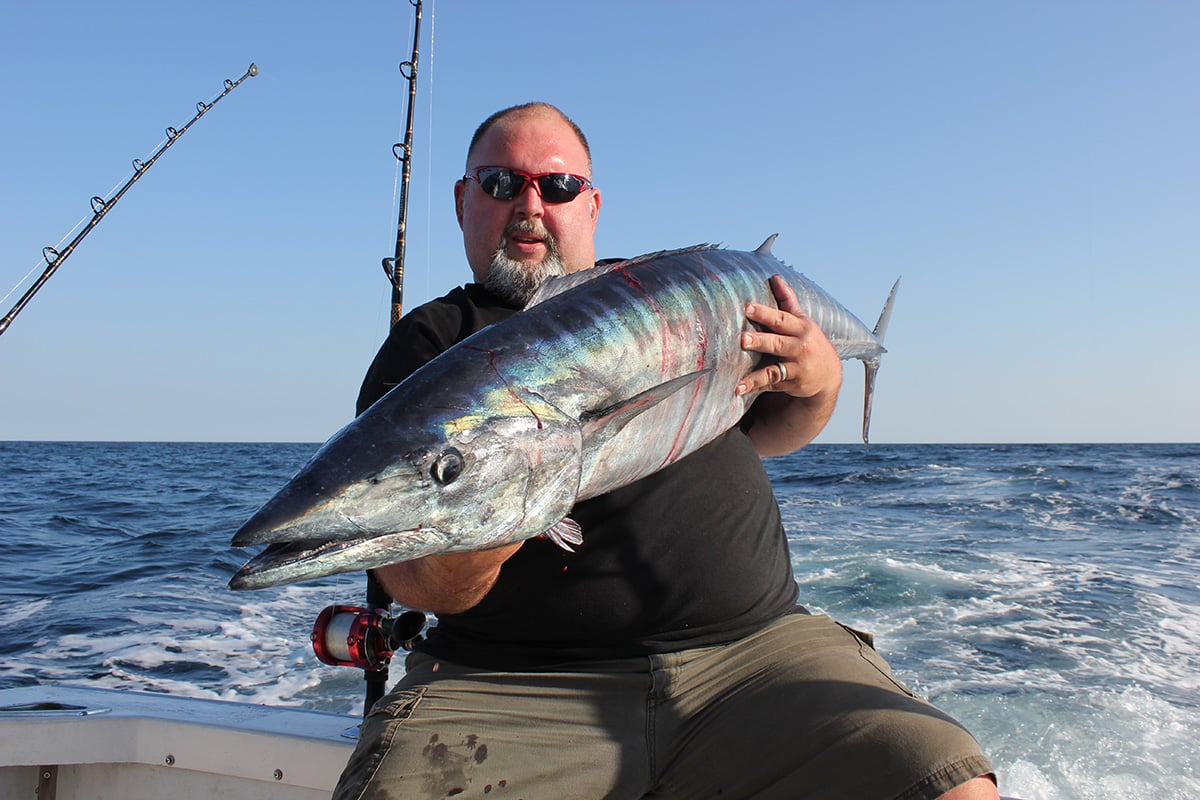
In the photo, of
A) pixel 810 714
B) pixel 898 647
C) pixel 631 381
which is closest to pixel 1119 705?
pixel 898 647

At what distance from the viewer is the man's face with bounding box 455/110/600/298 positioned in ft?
9.10

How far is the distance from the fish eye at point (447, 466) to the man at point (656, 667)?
43 cm

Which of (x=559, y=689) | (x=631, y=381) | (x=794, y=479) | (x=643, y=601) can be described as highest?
(x=631, y=381)

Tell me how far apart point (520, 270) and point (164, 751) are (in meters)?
2.15

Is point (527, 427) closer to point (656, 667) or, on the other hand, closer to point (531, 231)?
point (656, 667)

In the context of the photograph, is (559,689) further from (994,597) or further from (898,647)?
(994,597)

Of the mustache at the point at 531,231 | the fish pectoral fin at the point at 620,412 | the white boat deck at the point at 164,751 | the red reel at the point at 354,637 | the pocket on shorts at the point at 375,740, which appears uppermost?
the mustache at the point at 531,231

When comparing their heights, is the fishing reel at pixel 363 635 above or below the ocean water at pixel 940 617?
above

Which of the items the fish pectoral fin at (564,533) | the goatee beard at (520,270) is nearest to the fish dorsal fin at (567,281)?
the fish pectoral fin at (564,533)

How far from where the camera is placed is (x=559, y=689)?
7.32 ft

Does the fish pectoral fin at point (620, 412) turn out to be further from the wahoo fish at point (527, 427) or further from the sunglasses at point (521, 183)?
the sunglasses at point (521, 183)

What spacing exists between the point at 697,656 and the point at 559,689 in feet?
1.31

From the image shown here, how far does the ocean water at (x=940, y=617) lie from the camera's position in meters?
4.64

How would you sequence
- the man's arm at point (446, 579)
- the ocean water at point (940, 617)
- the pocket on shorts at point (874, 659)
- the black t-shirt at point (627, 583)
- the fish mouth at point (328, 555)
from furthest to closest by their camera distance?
the ocean water at point (940, 617) → the black t-shirt at point (627, 583) → the pocket on shorts at point (874, 659) → the man's arm at point (446, 579) → the fish mouth at point (328, 555)
